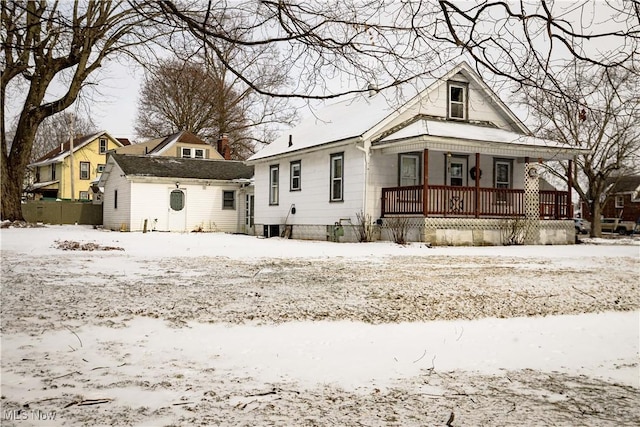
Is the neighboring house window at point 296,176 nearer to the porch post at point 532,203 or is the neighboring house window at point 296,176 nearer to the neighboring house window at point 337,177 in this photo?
the neighboring house window at point 337,177

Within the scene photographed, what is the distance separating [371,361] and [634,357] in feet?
7.05

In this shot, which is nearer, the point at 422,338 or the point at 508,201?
the point at 422,338

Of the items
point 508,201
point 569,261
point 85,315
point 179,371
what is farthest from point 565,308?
point 508,201

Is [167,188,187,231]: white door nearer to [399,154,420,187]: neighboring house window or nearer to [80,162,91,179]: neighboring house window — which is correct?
[399,154,420,187]: neighboring house window

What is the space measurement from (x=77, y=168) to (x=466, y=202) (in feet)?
142

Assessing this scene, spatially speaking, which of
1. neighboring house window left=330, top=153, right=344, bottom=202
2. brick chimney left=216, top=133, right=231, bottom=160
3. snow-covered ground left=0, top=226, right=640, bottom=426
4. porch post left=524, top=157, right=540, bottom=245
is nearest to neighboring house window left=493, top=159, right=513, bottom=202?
porch post left=524, top=157, right=540, bottom=245

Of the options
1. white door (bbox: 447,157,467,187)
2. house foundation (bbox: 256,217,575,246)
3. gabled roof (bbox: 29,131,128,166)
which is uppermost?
gabled roof (bbox: 29,131,128,166)

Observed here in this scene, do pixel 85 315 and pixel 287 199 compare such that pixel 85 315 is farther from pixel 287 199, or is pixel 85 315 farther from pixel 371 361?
pixel 287 199

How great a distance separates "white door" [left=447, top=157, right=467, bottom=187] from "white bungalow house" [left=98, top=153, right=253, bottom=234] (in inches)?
433

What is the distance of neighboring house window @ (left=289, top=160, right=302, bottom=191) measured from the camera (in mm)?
24125

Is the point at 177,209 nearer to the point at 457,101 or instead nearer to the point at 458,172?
the point at 458,172

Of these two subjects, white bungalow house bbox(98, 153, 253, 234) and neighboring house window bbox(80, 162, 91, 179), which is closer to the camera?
white bungalow house bbox(98, 153, 253, 234)

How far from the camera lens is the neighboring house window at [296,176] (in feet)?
79.2

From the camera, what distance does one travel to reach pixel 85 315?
18.1 ft
